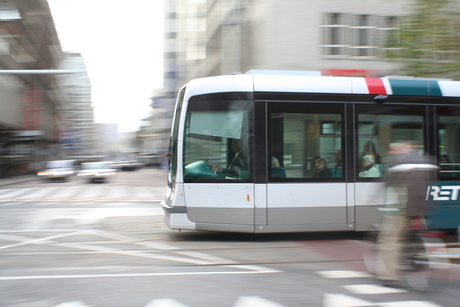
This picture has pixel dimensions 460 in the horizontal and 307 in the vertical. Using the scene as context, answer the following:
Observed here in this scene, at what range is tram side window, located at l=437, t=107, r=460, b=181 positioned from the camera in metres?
8.72

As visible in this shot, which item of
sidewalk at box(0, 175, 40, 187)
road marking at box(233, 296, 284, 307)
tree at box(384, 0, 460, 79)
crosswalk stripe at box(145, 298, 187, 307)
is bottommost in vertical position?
sidewalk at box(0, 175, 40, 187)

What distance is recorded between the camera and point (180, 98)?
8.67m

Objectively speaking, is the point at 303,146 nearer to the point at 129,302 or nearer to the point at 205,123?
the point at 205,123

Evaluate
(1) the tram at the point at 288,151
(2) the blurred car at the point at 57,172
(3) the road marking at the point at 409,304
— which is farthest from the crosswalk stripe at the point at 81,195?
(3) the road marking at the point at 409,304

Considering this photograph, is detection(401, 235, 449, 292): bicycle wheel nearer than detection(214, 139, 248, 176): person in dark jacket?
Yes

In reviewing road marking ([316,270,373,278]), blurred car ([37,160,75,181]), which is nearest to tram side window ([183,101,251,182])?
road marking ([316,270,373,278])

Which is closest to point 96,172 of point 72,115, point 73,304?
point 73,304

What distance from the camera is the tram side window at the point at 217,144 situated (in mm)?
8266

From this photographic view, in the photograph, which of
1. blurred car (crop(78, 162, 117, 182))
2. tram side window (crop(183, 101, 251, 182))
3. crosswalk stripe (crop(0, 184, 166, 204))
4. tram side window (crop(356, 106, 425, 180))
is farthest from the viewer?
blurred car (crop(78, 162, 117, 182))

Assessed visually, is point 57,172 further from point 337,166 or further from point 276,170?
point 337,166

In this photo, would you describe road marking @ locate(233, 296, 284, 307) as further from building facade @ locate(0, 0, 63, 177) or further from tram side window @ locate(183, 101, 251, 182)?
building facade @ locate(0, 0, 63, 177)

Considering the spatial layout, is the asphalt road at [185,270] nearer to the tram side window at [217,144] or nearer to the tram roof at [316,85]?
the tram side window at [217,144]

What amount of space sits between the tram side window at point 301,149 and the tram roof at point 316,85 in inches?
19.2

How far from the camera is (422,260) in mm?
5422
